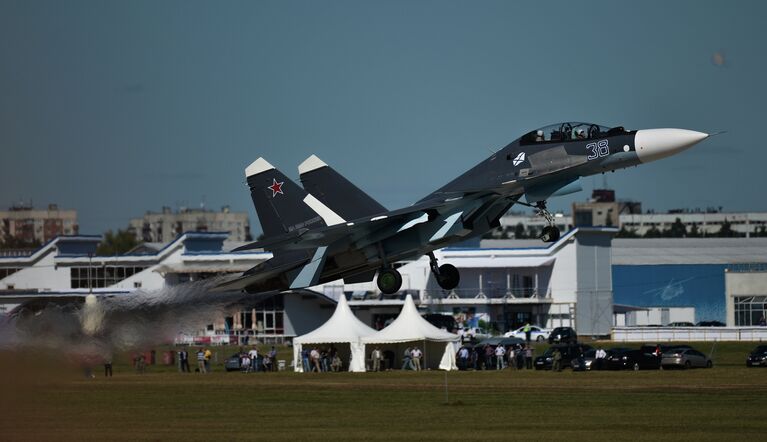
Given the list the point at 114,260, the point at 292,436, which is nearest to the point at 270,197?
the point at 292,436

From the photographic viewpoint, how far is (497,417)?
119 feet

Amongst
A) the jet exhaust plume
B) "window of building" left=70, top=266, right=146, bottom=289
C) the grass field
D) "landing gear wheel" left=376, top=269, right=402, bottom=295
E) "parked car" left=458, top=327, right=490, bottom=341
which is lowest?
the grass field

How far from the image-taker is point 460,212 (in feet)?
91.7

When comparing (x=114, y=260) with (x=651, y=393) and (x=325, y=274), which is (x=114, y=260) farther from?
(x=325, y=274)

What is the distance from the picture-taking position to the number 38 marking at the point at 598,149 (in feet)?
88.3

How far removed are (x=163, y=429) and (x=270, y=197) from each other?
8.46 meters

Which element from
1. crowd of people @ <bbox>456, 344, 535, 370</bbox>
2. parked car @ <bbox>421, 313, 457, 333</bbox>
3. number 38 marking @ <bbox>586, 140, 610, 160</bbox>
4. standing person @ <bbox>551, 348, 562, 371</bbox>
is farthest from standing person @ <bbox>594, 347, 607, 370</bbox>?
number 38 marking @ <bbox>586, 140, 610, 160</bbox>

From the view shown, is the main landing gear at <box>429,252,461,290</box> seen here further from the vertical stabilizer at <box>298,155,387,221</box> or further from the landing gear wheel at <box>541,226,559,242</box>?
the landing gear wheel at <box>541,226,559,242</box>

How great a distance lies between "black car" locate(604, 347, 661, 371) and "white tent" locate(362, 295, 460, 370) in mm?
7331

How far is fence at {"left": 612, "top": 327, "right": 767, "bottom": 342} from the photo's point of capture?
7169cm

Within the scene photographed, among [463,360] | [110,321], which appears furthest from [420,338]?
[110,321]

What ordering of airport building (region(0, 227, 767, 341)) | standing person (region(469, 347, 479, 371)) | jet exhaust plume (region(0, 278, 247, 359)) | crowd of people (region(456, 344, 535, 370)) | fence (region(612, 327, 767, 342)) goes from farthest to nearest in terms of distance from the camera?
airport building (region(0, 227, 767, 341)) → fence (region(612, 327, 767, 342)) → standing person (region(469, 347, 479, 371)) → crowd of people (region(456, 344, 535, 370)) → jet exhaust plume (region(0, 278, 247, 359))

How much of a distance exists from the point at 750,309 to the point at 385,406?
2020 inches

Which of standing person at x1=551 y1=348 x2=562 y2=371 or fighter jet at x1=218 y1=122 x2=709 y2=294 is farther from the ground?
fighter jet at x1=218 y1=122 x2=709 y2=294
